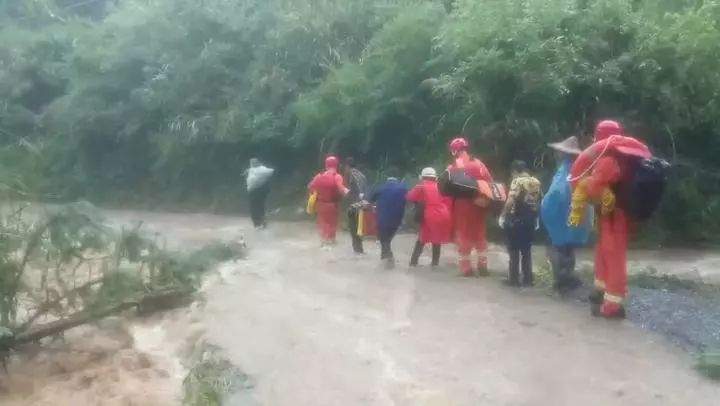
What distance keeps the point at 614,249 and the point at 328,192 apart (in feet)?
22.3

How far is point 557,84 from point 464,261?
4141 millimetres

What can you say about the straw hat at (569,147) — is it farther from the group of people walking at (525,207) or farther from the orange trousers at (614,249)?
the orange trousers at (614,249)

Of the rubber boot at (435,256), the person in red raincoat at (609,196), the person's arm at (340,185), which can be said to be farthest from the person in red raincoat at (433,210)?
the person in red raincoat at (609,196)

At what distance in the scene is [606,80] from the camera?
1438 centimetres

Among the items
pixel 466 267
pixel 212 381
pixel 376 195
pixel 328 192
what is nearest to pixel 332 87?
pixel 328 192

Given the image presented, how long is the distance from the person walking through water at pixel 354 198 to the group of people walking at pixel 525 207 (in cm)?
2

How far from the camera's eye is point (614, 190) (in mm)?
8227

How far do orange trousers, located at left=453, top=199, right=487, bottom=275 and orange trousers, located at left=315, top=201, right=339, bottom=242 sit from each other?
11.6 ft

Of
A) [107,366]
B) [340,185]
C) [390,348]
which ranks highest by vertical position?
[340,185]

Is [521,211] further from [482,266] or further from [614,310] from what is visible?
[614,310]

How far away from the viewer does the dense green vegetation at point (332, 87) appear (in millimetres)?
14703

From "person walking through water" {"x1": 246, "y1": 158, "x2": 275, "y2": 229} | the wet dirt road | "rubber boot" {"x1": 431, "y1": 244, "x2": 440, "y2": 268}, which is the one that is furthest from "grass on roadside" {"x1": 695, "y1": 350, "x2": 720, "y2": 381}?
"person walking through water" {"x1": 246, "y1": 158, "x2": 275, "y2": 229}

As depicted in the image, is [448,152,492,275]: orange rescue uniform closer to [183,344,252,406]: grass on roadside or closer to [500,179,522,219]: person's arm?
[500,179,522,219]: person's arm

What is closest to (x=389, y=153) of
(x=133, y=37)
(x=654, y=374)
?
(x=133, y=37)
